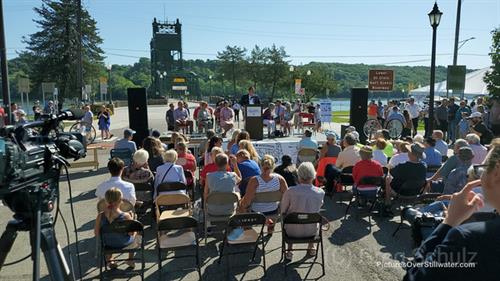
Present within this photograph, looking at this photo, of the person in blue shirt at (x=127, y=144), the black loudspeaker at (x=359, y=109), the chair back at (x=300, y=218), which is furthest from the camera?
the black loudspeaker at (x=359, y=109)

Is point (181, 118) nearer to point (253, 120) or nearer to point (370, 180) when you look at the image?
point (253, 120)

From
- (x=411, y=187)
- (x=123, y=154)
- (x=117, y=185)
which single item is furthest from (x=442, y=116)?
(x=117, y=185)

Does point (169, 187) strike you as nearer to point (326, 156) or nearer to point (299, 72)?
point (326, 156)

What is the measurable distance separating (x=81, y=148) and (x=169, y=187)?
10.6 ft

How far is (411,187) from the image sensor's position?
6.44m

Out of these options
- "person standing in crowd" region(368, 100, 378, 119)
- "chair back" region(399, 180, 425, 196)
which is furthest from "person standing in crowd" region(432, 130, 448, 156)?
"person standing in crowd" region(368, 100, 378, 119)

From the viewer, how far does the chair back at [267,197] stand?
535cm

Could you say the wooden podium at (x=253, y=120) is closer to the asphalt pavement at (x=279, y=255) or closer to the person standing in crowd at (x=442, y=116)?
the person standing in crowd at (x=442, y=116)

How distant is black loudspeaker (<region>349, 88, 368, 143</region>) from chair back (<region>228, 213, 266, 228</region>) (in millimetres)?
10720

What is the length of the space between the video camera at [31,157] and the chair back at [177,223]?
1710 millimetres

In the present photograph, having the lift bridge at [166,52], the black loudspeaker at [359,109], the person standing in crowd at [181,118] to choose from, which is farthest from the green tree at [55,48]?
the black loudspeaker at [359,109]

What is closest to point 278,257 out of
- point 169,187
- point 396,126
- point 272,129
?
point 169,187

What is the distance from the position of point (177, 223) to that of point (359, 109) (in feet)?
38.4

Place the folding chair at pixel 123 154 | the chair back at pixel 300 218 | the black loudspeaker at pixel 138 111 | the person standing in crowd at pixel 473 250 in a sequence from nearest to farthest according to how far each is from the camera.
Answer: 1. the person standing in crowd at pixel 473 250
2. the chair back at pixel 300 218
3. the folding chair at pixel 123 154
4. the black loudspeaker at pixel 138 111
